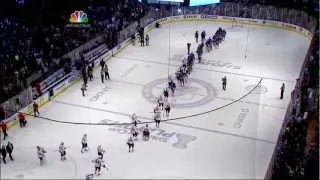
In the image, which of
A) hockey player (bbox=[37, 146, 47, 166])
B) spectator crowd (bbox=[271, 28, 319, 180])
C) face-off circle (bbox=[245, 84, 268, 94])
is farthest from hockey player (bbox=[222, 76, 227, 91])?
hockey player (bbox=[37, 146, 47, 166])

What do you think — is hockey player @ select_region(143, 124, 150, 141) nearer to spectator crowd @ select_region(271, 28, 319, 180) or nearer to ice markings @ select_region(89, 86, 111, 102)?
ice markings @ select_region(89, 86, 111, 102)

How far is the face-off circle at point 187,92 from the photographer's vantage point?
2039cm

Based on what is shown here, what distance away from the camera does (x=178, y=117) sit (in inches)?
748

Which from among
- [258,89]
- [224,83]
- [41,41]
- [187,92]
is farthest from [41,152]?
[41,41]

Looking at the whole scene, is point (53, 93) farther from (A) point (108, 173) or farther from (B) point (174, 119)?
(A) point (108, 173)

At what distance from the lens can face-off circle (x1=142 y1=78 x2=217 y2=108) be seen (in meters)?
20.4

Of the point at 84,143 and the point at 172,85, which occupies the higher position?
the point at 172,85

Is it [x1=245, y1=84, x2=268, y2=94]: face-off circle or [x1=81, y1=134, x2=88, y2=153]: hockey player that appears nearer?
[x1=81, y1=134, x2=88, y2=153]: hockey player

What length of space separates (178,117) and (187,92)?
8.51 ft

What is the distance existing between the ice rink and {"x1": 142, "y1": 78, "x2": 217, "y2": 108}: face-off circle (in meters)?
0.04

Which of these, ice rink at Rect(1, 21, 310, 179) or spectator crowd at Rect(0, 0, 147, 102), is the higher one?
spectator crowd at Rect(0, 0, 147, 102)

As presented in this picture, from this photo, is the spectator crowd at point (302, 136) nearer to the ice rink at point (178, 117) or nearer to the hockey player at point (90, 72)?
the ice rink at point (178, 117)

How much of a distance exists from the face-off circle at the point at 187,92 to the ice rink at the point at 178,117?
4 cm

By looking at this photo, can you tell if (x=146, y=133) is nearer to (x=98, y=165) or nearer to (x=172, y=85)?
(x=98, y=165)
